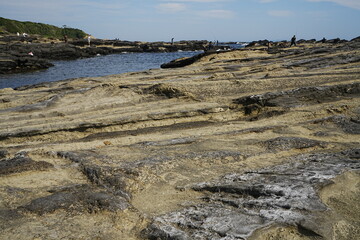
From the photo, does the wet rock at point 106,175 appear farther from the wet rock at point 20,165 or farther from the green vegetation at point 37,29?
the green vegetation at point 37,29

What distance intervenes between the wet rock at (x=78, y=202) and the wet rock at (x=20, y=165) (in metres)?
1.15

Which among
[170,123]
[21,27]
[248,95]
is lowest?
[170,123]

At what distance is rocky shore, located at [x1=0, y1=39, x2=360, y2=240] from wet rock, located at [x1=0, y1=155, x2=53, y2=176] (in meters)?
0.02

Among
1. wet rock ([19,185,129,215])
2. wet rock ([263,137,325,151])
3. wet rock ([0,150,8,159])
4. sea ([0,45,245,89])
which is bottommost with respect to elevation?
sea ([0,45,245,89])

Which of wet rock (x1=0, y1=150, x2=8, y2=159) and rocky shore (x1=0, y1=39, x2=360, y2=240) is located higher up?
rocky shore (x1=0, y1=39, x2=360, y2=240)

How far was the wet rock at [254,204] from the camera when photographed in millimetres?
3434

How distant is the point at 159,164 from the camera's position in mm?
5336

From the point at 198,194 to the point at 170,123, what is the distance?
4.65m

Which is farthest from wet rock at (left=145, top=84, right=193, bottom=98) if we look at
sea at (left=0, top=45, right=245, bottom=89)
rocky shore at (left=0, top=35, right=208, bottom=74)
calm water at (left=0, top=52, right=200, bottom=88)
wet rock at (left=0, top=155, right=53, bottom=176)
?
rocky shore at (left=0, top=35, right=208, bottom=74)

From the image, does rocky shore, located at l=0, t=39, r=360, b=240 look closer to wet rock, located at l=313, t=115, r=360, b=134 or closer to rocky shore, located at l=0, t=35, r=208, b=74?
wet rock, located at l=313, t=115, r=360, b=134

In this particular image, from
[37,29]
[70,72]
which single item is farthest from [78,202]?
[37,29]

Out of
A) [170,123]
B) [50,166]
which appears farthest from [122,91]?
[50,166]

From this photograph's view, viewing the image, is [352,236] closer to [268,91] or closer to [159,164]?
[159,164]

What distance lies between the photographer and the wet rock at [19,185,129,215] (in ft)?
12.6
